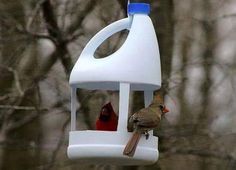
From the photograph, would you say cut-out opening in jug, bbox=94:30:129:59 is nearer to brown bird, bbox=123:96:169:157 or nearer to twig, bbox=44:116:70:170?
twig, bbox=44:116:70:170

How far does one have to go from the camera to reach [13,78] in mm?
8562

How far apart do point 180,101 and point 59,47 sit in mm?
1186

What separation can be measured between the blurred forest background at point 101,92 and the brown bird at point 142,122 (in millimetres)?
2811

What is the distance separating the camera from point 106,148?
5109 millimetres

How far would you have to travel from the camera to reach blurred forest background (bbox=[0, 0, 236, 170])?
825 centimetres

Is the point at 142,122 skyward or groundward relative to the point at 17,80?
skyward

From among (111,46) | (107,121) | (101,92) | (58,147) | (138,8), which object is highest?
(138,8)

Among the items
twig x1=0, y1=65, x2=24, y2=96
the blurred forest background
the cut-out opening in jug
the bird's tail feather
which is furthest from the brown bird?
twig x1=0, y1=65, x2=24, y2=96

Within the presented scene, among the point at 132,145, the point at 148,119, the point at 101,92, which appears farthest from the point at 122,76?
the point at 101,92

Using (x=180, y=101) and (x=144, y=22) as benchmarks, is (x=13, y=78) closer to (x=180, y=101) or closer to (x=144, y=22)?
(x=180, y=101)

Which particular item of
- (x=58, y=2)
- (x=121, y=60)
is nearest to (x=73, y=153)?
(x=121, y=60)

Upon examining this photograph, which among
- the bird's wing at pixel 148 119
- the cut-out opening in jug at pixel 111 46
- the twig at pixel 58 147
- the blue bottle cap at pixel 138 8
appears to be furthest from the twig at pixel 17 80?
the bird's wing at pixel 148 119

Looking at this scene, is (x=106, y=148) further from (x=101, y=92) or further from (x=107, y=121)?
(x=101, y=92)

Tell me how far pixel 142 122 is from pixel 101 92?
321cm
